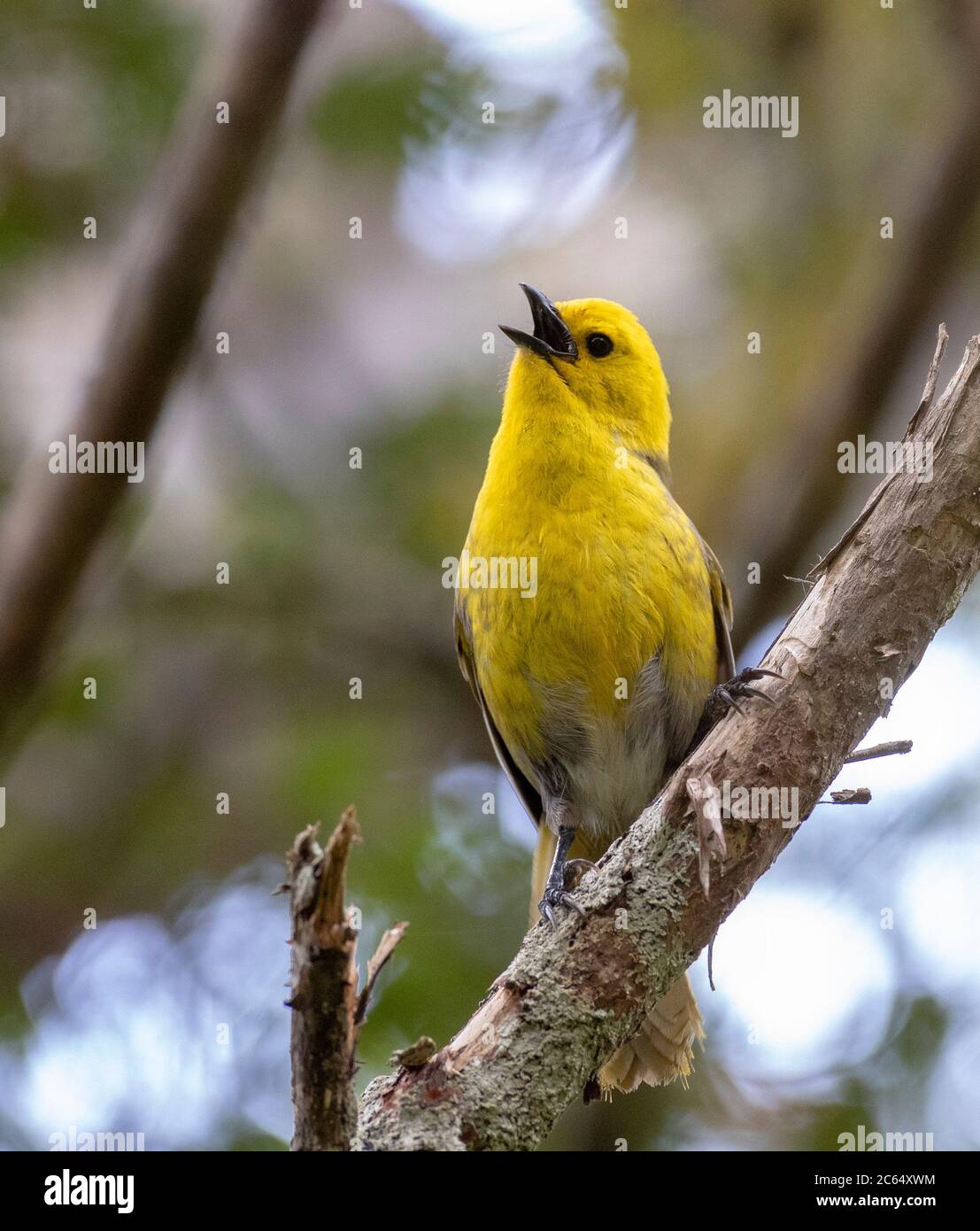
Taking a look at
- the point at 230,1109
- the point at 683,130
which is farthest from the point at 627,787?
the point at 683,130

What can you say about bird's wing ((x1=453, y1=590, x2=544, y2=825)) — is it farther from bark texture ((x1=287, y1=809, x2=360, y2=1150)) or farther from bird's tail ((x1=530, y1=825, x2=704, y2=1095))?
bark texture ((x1=287, y1=809, x2=360, y2=1150))

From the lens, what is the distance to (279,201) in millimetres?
8781

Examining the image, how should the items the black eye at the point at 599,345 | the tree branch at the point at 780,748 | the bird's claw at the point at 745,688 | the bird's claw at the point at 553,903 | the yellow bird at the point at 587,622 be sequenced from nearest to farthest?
the tree branch at the point at 780,748
the bird's claw at the point at 553,903
the bird's claw at the point at 745,688
the yellow bird at the point at 587,622
the black eye at the point at 599,345

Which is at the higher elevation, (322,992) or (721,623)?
(721,623)

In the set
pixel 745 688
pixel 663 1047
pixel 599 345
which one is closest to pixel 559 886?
pixel 663 1047

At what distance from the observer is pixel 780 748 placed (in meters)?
3.60

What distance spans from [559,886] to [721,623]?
4.37 feet

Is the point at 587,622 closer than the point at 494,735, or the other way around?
the point at 587,622

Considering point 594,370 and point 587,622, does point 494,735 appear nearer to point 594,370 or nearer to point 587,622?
point 587,622

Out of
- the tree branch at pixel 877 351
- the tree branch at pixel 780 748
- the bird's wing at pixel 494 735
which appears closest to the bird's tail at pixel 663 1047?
the tree branch at pixel 780 748

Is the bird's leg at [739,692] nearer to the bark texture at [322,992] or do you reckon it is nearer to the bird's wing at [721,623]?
the bird's wing at [721,623]

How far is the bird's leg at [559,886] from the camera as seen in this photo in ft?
12.0

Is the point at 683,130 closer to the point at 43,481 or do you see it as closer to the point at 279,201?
the point at 279,201

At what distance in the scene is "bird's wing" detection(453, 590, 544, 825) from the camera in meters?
5.38
